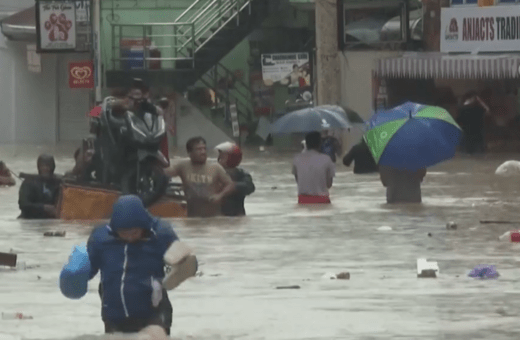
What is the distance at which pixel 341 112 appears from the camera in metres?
28.0

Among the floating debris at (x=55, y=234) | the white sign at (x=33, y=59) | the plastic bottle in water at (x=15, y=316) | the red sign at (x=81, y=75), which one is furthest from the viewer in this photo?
the white sign at (x=33, y=59)

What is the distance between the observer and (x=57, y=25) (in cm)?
5353

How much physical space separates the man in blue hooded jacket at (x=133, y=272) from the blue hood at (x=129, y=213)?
5 centimetres

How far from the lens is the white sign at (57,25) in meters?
53.4

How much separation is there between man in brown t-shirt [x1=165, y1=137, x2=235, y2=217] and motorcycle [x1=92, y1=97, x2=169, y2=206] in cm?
23

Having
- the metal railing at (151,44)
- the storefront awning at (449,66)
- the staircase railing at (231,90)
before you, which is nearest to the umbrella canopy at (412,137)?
the storefront awning at (449,66)

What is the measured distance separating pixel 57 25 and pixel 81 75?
5.91 ft

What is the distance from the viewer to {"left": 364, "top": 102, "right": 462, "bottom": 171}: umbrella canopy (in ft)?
74.5

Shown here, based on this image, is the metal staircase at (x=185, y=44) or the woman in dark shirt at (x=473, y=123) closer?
the woman in dark shirt at (x=473, y=123)

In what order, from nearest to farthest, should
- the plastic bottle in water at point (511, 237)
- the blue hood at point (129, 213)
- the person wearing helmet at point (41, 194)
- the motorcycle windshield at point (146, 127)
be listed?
the blue hood at point (129, 213)
the plastic bottle in water at point (511, 237)
the motorcycle windshield at point (146, 127)
the person wearing helmet at point (41, 194)

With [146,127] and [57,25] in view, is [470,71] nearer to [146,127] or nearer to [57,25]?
[57,25]

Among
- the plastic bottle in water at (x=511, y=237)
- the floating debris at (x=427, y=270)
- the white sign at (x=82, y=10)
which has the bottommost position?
the plastic bottle in water at (x=511, y=237)

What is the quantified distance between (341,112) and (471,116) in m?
14.0

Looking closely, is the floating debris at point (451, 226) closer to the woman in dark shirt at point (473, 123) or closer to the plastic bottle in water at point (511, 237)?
the plastic bottle in water at point (511, 237)
